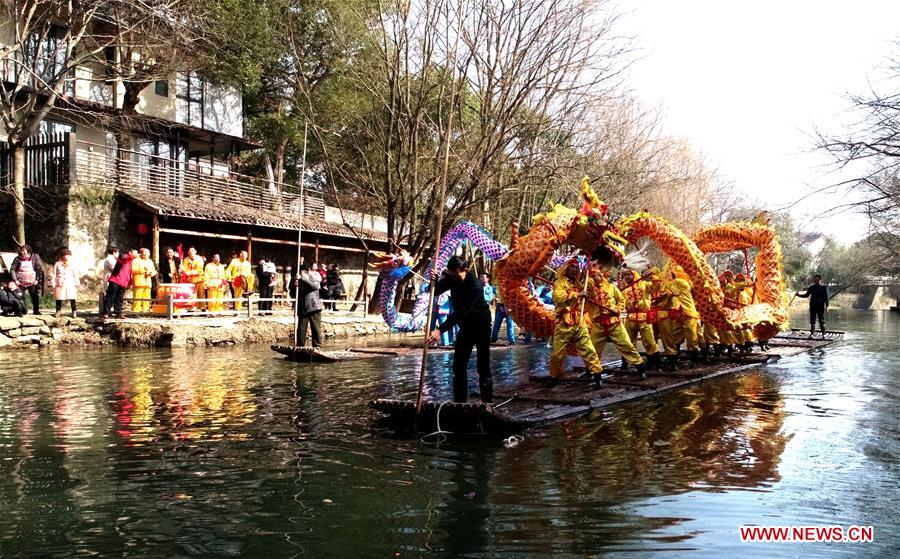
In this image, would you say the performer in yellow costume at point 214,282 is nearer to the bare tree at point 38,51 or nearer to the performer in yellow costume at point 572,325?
the bare tree at point 38,51

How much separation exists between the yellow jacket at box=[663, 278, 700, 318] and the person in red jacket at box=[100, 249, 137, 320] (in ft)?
40.1

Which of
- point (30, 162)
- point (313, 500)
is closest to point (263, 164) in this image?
point (30, 162)

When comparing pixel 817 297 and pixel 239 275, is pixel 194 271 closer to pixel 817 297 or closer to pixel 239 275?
pixel 239 275

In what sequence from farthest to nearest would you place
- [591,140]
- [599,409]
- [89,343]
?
[591,140], [89,343], [599,409]

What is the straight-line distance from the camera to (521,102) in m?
20.5

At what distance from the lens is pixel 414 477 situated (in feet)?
19.7

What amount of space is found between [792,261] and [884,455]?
4937 cm

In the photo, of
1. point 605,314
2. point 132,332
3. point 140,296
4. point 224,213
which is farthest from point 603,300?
point 224,213

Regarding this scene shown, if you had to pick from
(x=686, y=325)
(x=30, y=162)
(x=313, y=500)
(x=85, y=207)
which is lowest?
(x=313, y=500)

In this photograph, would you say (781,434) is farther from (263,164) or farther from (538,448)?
(263,164)

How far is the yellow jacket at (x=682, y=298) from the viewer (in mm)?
12461

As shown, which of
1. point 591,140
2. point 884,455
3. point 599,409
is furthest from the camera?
point 591,140

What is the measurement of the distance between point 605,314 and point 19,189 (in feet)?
55.3

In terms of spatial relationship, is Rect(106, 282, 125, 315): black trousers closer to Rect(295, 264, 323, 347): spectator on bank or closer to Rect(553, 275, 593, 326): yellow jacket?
Rect(295, 264, 323, 347): spectator on bank
